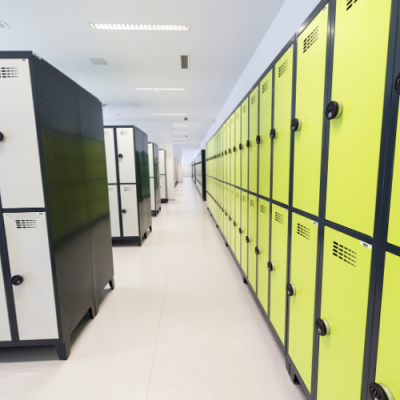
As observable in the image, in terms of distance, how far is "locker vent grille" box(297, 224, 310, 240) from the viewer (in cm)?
138

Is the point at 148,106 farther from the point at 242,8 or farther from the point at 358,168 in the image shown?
the point at 358,168

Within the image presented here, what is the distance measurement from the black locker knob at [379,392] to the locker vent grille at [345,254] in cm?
41

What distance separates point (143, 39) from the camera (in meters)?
3.69

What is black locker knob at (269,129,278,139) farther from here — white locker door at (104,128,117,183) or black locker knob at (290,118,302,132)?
white locker door at (104,128,117,183)

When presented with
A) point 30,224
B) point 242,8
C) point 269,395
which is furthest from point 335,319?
point 242,8

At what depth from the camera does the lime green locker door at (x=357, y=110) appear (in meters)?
0.85

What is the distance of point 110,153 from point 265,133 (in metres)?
3.08

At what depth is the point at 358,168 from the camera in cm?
97

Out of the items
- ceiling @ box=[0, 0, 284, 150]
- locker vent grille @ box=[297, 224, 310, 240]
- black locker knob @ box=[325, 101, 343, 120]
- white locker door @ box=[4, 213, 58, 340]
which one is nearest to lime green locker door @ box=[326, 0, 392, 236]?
black locker knob @ box=[325, 101, 343, 120]

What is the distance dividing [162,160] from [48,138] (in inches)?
316

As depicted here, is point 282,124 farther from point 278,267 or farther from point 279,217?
point 278,267

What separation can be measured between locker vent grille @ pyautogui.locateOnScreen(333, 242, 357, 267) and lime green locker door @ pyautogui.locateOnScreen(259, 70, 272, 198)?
35.9 inches

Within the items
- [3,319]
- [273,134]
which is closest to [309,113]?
[273,134]

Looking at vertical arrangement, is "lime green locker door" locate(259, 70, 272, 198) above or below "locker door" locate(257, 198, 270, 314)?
above
